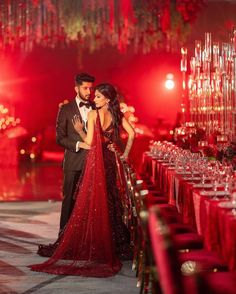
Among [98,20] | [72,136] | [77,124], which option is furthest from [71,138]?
[98,20]

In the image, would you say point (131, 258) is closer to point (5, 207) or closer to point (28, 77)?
point (5, 207)

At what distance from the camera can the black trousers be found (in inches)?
261

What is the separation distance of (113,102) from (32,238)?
1.77 metres

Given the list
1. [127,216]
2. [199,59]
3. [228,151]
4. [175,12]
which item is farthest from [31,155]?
[127,216]

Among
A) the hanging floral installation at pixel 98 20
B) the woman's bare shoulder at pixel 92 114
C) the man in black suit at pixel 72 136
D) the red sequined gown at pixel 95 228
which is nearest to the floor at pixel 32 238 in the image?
the red sequined gown at pixel 95 228

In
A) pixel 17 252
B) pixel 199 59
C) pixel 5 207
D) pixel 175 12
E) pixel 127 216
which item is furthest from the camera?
pixel 175 12

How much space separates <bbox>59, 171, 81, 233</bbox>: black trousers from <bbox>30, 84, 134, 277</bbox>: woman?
0.71 feet

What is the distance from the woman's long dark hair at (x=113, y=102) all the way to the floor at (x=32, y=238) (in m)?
1.15

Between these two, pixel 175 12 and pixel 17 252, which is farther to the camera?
pixel 175 12

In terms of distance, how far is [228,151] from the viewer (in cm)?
772

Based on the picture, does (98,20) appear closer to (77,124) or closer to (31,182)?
(31,182)

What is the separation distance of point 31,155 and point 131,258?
1274 centimetres

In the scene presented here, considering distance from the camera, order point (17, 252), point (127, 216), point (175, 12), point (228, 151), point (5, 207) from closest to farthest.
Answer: point (127, 216) → point (17, 252) → point (228, 151) → point (5, 207) → point (175, 12)

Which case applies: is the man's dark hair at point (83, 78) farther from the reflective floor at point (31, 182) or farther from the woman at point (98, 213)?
the reflective floor at point (31, 182)
